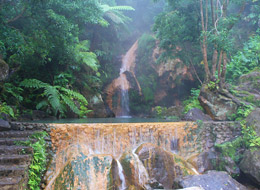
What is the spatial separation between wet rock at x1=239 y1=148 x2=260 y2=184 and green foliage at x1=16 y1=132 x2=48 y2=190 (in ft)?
16.9

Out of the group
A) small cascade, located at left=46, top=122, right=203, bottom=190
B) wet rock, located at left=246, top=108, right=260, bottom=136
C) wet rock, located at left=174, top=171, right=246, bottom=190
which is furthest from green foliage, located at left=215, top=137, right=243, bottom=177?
wet rock, located at left=174, top=171, right=246, bottom=190

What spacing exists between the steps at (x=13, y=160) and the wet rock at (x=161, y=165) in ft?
9.09

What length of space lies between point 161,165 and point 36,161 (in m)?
3.04

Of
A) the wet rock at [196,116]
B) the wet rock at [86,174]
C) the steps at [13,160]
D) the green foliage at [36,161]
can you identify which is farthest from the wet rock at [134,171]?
the wet rock at [196,116]

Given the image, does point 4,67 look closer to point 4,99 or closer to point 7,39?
point 7,39

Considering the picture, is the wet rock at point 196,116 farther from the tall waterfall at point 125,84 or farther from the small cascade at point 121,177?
the tall waterfall at point 125,84

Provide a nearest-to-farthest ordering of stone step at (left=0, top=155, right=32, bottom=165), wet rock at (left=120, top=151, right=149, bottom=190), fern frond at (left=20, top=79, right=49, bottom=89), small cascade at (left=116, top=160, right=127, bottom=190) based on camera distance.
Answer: stone step at (left=0, top=155, right=32, bottom=165) < small cascade at (left=116, top=160, right=127, bottom=190) < wet rock at (left=120, top=151, right=149, bottom=190) < fern frond at (left=20, top=79, right=49, bottom=89)

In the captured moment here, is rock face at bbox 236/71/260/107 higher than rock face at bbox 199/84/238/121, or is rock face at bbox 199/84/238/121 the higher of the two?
rock face at bbox 236/71/260/107

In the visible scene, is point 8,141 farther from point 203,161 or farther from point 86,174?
point 203,161

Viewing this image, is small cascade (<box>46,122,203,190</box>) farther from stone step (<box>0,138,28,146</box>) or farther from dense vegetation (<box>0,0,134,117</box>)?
dense vegetation (<box>0,0,134,117</box>)

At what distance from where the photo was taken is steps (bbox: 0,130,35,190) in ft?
10.6

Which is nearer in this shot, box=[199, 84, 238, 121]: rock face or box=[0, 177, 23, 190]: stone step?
box=[0, 177, 23, 190]: stone step

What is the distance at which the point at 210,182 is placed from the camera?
4.70 m

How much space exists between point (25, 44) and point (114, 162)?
460cm
